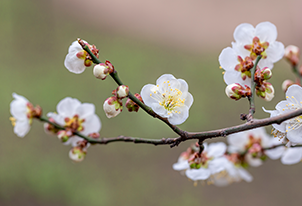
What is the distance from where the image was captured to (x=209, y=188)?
6.25ft

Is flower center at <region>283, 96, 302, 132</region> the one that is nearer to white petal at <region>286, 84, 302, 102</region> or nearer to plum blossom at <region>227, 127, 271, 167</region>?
white petal at <region>286, 84, 302, 102</region>

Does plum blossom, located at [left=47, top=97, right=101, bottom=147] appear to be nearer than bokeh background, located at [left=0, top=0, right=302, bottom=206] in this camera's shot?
Yes

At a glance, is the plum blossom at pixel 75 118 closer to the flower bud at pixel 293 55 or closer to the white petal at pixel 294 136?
the white petal at pixel 294 136

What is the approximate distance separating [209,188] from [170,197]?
335 millimetres

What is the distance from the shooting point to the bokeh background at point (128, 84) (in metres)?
1.83

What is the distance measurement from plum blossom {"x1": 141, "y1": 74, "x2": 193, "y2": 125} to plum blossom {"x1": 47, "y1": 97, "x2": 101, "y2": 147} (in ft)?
0.80

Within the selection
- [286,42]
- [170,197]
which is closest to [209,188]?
[170,197]

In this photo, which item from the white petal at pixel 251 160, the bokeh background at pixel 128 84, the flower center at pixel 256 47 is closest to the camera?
the flower center at pixel 256 47

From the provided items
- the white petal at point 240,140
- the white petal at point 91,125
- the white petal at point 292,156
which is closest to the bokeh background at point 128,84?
the white petal at point 240,140

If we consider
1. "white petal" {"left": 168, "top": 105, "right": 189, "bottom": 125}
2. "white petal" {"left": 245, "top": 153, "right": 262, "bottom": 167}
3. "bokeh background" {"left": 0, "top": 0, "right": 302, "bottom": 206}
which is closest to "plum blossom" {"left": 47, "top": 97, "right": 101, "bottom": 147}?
"white petal" {"left": 168, "top": 105, "right": 189, "bottom": 125}

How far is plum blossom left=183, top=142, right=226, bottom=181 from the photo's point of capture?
22.3 inches

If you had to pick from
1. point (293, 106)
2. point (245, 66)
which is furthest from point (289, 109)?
point (245, 66)

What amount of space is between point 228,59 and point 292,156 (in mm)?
404

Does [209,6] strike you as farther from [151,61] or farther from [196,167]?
[196,167]
